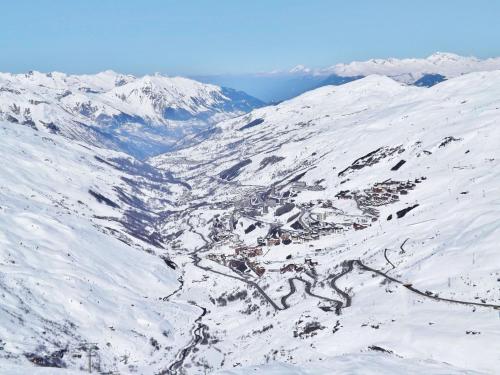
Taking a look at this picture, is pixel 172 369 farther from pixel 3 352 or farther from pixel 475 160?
pixel 475 160

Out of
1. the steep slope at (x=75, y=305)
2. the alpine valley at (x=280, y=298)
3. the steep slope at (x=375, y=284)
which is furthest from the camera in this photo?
the steep slope at (x=75, y=305)

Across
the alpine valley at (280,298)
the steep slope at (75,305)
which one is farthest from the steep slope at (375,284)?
the steep slope at (75,305)

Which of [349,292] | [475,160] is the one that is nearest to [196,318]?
[349,292]

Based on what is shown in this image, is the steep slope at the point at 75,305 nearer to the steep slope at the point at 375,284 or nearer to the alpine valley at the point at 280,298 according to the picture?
the alpine valley at the point at 280,298

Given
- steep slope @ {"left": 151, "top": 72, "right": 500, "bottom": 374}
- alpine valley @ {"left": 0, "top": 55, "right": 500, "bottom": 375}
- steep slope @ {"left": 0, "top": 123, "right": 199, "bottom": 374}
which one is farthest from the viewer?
steep slope @ {"left": 0, "top": 123, "right": 199, "bottom": 374}

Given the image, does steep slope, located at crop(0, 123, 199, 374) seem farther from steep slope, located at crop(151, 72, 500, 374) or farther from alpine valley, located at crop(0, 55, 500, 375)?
steep slope, located at crop(151, 72, 500, 374)

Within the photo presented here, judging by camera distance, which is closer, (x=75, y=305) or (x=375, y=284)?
(x=375, y=284)

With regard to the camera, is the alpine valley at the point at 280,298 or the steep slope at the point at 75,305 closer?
the alpine valley at the point at 280,298

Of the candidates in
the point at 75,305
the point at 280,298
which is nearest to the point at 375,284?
the point at 280,298

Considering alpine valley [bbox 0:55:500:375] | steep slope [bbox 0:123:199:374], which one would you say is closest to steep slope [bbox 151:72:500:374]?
alpine valley [bbox 0:55:500:375]

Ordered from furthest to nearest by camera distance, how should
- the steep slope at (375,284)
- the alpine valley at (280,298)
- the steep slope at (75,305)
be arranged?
1. the steep slope at (75,305)
2. the steep slope at (375,284)
3. the alpine valley at (280,298)

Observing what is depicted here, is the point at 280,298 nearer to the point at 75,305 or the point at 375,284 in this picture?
the point at 375,284
